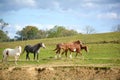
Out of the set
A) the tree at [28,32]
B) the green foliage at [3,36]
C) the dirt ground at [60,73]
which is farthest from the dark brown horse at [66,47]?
the tree at [28,32]

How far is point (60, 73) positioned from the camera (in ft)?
77.9

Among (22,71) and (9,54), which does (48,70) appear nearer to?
(22,71)

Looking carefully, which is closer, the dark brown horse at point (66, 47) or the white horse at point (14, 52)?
the white horse at point (14, 52)

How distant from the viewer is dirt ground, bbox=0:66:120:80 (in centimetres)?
2270

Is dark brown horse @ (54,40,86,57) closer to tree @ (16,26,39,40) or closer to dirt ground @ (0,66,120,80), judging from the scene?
dirt ground @ (0,66,120,80)

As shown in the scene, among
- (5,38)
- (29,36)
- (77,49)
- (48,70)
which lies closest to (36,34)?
(29,36)

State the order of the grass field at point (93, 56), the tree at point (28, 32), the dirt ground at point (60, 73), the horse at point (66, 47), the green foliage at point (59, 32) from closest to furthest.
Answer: the dirt ground at point (60, 73), the grass field at point (93, 56), the horse at point (66, 47), the green foliage at point (59, 32), the tree at point (28, 32)

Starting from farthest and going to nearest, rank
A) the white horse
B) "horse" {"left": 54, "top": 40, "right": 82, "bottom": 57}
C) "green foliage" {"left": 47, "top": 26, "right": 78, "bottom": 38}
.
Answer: "green foliage" {"left": 47, "top": 26, "right": 78, "bottom": 38}
"horse" {"left": 54, "top": 40, "right": 82, "bottom": 57}
the white horse

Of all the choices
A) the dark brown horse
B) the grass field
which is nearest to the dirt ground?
the grass field

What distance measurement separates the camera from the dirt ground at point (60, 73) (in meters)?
22.7

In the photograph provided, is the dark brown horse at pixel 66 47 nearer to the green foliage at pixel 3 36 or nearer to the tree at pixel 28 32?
the green foliage at pixel 3 36

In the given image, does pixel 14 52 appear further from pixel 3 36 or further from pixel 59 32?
pixel 59 32

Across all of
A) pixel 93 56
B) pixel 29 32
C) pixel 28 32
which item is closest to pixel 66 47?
pixel 93 56

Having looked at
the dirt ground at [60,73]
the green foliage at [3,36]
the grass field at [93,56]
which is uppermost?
the green foliage at [3,36]
